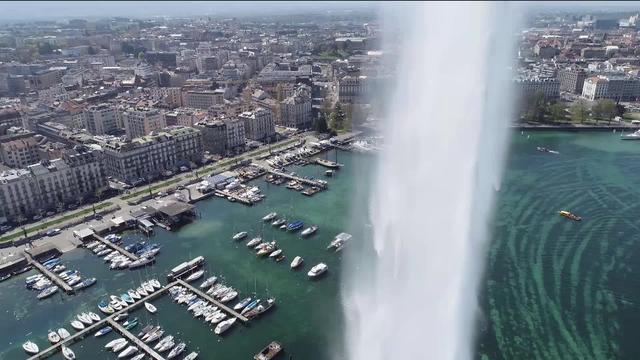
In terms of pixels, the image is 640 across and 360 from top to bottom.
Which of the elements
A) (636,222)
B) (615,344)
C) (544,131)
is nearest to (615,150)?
(544,131)

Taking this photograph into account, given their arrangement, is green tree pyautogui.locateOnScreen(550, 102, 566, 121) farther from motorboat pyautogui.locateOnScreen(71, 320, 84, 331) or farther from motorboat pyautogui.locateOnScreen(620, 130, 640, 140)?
motorboat pyautogui.locateOnScreen(71, 320, 84, 331)

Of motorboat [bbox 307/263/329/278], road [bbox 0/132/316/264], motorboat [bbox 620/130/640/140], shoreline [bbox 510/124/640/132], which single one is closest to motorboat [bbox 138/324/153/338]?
motorboat [bbox 307/263/329/278]

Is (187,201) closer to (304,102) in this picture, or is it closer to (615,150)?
(304,102)

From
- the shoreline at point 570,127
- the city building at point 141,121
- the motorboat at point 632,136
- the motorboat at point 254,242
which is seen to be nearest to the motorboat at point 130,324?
the motorboat at point 254,242

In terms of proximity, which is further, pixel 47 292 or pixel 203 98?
pixel 203 98

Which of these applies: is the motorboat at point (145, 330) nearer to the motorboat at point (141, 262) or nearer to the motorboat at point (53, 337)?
the motorboat at point (53, 337)

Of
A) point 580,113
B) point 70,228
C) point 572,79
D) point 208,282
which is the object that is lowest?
point 208,282

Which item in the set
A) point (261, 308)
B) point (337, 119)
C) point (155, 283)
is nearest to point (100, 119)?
point (337, 119)

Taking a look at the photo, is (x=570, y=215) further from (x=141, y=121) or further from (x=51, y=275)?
(x=141, y=121)
